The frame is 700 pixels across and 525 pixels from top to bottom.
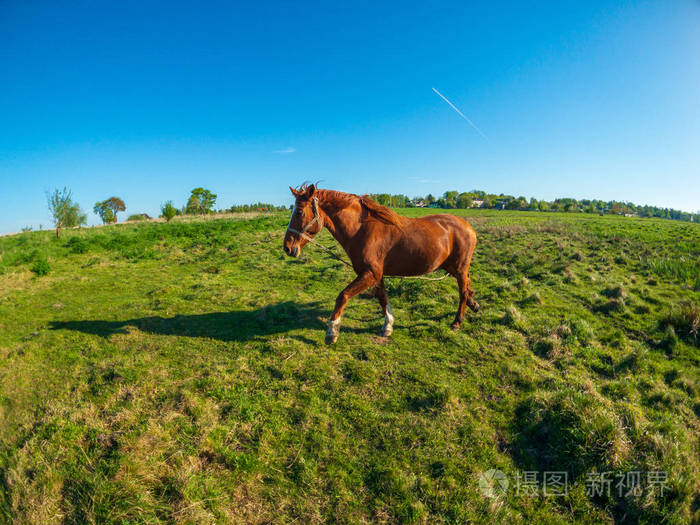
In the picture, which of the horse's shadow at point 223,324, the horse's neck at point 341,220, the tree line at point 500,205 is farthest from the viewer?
the tree line at point 500,205

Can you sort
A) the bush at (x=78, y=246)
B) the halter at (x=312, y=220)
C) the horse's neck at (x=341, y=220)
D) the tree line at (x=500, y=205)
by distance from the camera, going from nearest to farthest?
1. the halter at (x=312, y=220)
2. the horse's neck at (x=341, y=220)
3. the bush at (x=78, y=246)
4. the tree line at (x=500, y=205)

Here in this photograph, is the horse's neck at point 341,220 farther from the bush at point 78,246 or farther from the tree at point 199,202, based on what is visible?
the tree at point 199,202

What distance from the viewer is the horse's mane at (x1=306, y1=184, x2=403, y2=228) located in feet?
18.5

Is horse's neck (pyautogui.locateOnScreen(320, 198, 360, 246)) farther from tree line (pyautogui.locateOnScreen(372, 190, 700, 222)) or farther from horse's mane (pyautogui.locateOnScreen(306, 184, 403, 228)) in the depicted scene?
tree line (pyautogui.locateOnScreen(372, 190, 700, 222))

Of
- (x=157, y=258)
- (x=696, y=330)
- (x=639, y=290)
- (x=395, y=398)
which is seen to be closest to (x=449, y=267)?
(x=395, y=398)

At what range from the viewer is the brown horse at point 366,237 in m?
A: 5.44

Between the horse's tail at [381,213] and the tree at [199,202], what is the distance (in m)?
78.8

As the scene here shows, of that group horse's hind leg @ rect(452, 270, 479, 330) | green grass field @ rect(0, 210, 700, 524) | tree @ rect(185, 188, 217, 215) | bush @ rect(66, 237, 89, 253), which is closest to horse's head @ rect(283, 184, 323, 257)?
green grass field @ rect(0, 210, 700, 524)

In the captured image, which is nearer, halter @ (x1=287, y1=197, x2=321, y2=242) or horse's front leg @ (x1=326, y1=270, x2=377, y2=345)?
horse's front leg @ (x1=326, y1=270, x2=377, y2=345)

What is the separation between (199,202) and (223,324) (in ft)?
276

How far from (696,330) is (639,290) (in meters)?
3.32

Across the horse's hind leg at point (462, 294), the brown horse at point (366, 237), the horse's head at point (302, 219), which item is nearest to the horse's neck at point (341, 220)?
the brown horse at point (366, 237)

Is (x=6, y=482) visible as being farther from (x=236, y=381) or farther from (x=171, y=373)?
(x=236, y=381)

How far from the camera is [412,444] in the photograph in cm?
315
